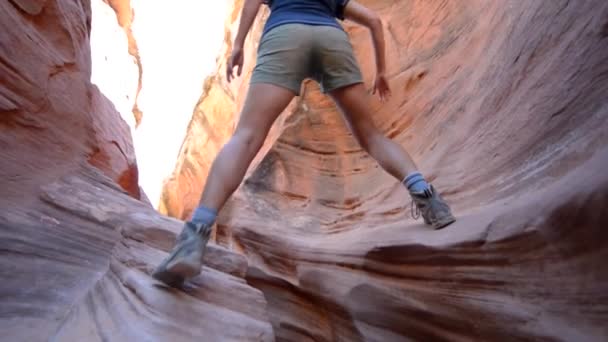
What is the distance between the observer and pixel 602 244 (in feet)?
6.20

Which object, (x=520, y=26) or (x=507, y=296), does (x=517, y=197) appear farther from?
(x=520, y=26)

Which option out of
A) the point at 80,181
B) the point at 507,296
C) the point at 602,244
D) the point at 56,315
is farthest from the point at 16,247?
the point at 602,244

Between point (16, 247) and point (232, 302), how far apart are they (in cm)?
136

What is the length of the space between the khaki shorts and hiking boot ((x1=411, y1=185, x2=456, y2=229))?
80 centimetres

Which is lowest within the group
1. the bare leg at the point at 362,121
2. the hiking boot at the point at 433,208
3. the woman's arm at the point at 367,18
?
the hiking boot at the point at 433,208

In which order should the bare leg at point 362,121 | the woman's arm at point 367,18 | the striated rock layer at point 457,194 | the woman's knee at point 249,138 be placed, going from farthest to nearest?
1. the woman's arm at point 367,18
2. the bare leg at point 362,121
3. the woman's knee at point 249,138
4. the striated rock layer at point 457,194

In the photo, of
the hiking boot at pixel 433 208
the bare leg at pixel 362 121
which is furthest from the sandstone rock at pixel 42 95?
the hiking boot at pixel 433 208

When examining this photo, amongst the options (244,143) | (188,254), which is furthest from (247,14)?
(188,254)

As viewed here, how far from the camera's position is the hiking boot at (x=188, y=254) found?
231 cm

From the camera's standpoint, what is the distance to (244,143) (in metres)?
2.66

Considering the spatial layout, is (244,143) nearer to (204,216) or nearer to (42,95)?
(204,216)

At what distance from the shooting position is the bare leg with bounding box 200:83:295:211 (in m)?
2.52

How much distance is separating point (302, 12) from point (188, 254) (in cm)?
159

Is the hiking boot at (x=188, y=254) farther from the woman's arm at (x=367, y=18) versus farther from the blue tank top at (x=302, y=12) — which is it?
the woman's arm at (x=367, y=18)
